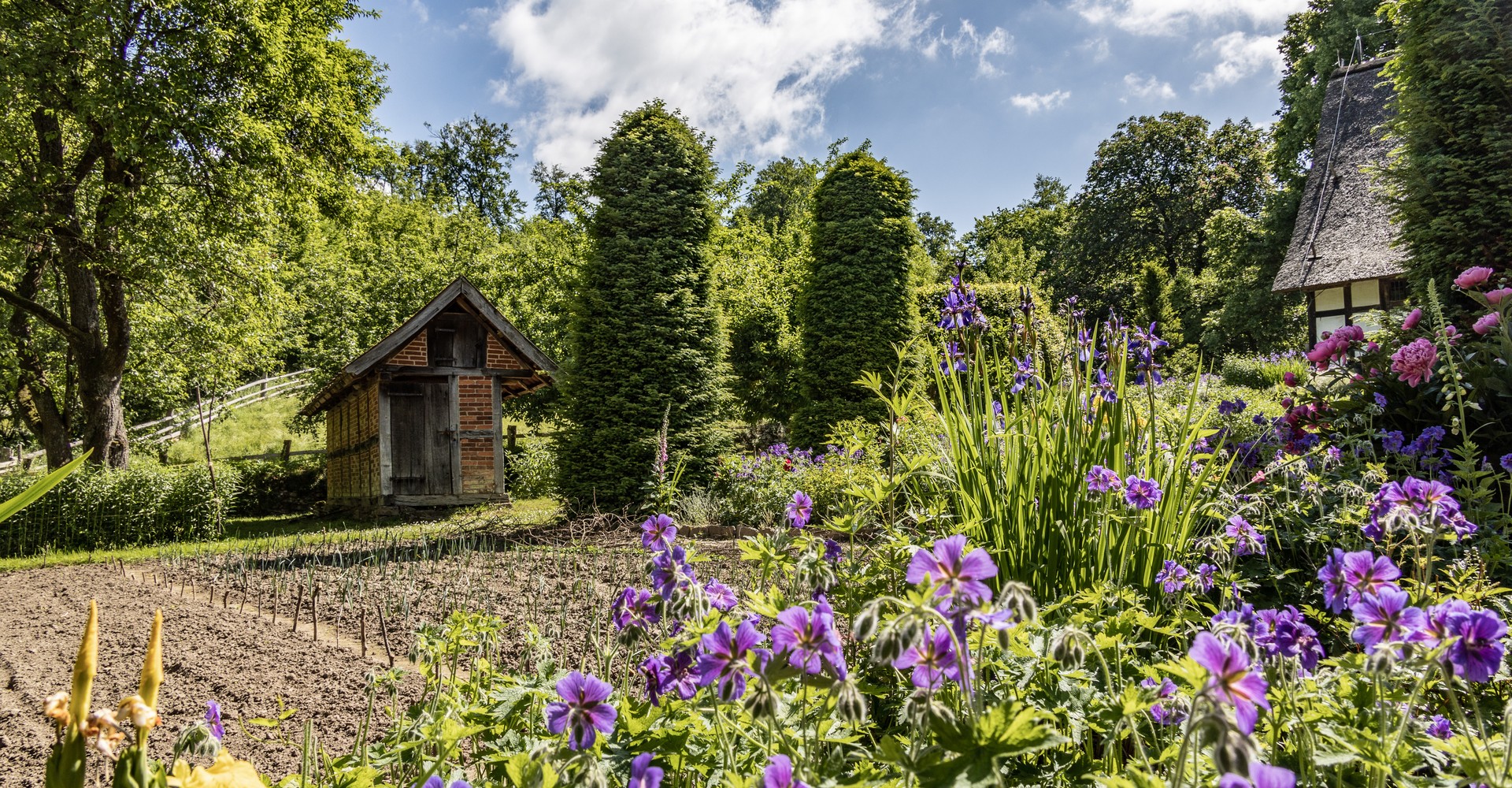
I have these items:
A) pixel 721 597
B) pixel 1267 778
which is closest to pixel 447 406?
pixel 721 597

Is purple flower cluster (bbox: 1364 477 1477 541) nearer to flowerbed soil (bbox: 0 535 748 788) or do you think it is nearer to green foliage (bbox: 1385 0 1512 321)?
flowerbed soil (bbox: 0 535 748 788)

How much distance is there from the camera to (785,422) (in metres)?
20.0

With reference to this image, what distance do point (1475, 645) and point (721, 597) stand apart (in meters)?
1.37

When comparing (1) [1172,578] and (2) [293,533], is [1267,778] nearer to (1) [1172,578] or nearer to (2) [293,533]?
(1) [1172,578]

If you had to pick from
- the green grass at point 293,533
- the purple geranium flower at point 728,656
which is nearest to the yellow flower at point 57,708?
the purple geranium flower at point 728,656

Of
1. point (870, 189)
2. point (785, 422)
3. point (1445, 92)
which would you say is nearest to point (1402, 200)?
point (1445, 92)

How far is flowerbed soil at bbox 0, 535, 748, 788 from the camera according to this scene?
3.42 m

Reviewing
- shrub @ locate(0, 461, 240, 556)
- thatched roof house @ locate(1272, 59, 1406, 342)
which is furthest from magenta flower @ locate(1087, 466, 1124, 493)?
thatched roof house @ locate(1272, 59, 1406, 342)

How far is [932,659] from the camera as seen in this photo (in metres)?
1.22

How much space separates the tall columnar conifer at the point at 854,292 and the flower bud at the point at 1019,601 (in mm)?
12106

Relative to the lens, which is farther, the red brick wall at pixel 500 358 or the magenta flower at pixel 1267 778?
the red brick wall at pixel 500 358

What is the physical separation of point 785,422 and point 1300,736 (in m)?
18.5

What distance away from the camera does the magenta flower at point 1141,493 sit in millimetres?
2402

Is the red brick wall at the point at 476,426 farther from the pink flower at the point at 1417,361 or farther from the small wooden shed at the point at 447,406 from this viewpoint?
the pink flower at the point at 1417,361
